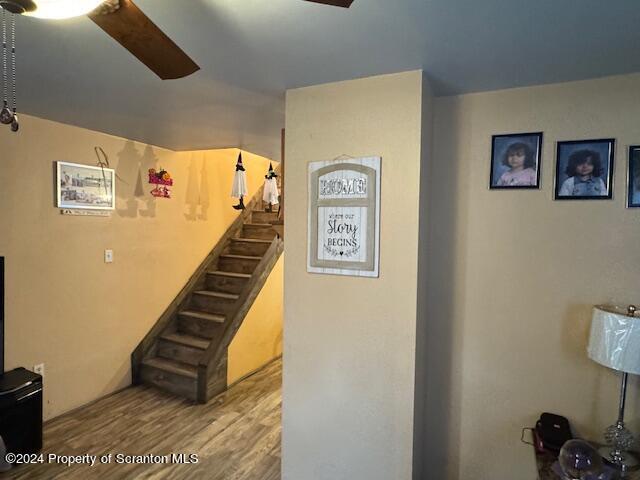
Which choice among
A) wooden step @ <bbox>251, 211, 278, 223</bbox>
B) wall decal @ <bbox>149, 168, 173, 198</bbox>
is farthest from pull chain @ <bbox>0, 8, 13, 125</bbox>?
wooden step @ <bbox>251, 211, 278, 223</bbox>

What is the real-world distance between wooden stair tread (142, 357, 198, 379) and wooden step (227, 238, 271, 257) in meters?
1.39

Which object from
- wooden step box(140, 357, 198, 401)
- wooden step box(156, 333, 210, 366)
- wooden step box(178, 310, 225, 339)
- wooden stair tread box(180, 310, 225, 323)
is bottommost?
wooden step box(140, 357, 198, 401)

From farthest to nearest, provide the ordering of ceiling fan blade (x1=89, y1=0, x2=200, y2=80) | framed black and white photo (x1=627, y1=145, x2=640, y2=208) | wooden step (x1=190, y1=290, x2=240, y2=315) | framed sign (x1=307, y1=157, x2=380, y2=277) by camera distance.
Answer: wooden step (x1=190, y1=290, x2=240, y2=315) < framed sign (x1=307, y1=157, x2=380, y2=277) < framed black and white photo (x1=627, y1=145, x2=640, y2=208) < ceiling fan blade (x1=89, y1=0, x2=200, y2=80)

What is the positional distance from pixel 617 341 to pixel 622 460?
0.52 m

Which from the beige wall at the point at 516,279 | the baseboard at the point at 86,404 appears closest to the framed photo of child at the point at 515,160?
the beige wall at the point at 516,279

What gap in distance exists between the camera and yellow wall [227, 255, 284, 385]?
3.51m

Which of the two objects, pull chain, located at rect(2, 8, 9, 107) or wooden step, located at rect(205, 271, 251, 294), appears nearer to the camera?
pull chain, located at rect(2, 8, 9, 107)

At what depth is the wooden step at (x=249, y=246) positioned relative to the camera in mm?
4219

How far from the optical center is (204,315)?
3666mm

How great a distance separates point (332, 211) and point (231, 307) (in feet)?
7.21

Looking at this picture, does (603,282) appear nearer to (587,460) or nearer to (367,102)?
(587,460)

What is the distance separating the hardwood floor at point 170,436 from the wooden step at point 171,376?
0.07 metres

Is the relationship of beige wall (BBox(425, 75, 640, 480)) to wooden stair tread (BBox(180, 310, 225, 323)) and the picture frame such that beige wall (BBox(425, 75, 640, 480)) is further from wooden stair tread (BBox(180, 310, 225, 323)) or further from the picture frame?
the picture frame

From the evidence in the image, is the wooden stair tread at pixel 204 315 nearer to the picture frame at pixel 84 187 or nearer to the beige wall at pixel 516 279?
the picture frame at pixel 84 187
